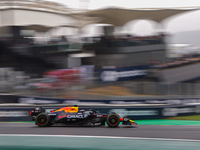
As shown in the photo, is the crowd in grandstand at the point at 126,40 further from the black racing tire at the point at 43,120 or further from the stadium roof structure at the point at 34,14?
the black racing tire at the point at 43,120

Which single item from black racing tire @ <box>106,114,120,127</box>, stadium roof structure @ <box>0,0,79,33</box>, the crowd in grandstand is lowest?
black racing tire @ <box>106,114,120,127</box>

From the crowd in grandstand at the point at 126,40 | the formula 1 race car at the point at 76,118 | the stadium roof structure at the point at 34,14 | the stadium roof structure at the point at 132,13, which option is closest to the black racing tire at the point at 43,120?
the formula 1 race car at the point at 76,118

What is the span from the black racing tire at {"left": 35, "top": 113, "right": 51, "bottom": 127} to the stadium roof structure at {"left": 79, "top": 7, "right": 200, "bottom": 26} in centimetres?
1133

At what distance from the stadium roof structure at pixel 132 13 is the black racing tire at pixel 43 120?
11.3 metres

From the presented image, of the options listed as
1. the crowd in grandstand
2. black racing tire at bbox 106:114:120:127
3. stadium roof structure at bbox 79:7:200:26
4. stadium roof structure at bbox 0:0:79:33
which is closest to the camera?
black racing tire at bbox 106:114:120:127

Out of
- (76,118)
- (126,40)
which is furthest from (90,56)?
(76,118)

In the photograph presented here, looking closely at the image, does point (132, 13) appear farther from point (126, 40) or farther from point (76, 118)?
point (76, 118)

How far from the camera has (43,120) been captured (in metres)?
7.29

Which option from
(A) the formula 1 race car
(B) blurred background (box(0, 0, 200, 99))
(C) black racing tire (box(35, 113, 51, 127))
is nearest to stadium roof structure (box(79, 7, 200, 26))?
(B) blurred background (box(0, 0, 200, 99))

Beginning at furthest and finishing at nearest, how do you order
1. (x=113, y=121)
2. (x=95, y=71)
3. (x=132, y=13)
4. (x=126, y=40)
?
(x=132, y=13), (x=126, y=40), (x=95, y=71), (x=113, y=121)

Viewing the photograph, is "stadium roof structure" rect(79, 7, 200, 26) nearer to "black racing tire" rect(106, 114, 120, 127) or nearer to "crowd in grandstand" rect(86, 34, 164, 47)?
"crowd in grandstand" rect(86, 34, 164, 47)

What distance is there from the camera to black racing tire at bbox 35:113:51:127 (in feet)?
23.8

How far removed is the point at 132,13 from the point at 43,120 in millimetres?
12386

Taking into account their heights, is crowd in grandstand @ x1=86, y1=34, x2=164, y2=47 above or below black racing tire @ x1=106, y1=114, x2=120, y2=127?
above
